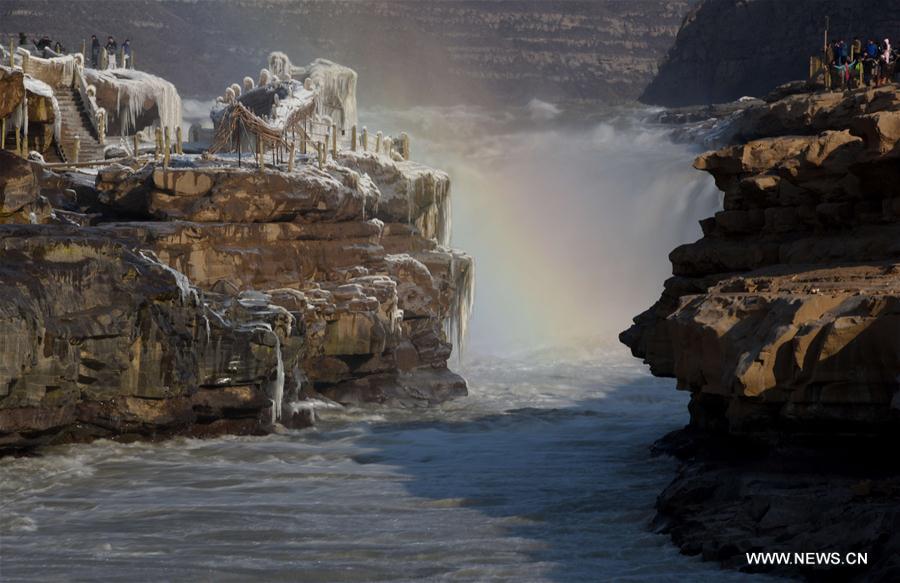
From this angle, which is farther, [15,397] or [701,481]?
[15,397]

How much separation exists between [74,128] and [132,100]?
6475 mm

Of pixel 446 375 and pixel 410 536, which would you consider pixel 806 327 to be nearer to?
pixel 410 536

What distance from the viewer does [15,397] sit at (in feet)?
109

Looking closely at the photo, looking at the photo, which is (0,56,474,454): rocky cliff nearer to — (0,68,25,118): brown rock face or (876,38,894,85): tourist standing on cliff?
(0,68,25,118): brown rock face

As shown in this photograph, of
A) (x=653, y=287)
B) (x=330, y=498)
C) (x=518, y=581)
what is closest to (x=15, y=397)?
(x=330, y=498)

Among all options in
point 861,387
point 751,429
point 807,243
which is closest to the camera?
point 861,387

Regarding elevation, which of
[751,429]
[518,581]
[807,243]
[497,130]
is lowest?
[518,581]

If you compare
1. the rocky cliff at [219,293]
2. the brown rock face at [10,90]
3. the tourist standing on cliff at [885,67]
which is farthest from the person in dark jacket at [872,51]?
the brown rock face at [10,90]

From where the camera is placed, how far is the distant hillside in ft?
368

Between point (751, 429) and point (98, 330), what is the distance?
15625mm

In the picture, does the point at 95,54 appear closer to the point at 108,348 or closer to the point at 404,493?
the point at 108,348

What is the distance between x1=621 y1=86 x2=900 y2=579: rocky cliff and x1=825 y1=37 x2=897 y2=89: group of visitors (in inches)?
306

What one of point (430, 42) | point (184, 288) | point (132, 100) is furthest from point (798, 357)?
point (430, 42)

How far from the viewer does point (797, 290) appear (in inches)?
1011
